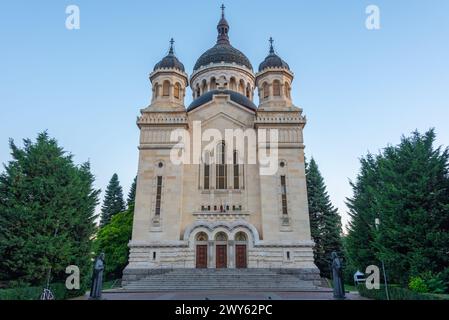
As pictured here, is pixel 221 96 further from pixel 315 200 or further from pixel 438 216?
pixel 438 216

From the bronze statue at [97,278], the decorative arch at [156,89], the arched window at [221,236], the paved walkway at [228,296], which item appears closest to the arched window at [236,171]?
the arched window at [221,236]

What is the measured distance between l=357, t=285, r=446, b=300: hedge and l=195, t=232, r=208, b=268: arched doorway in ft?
36.2

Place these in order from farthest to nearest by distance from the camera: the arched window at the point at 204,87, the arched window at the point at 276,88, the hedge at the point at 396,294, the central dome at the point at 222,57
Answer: the central dome at the point at 222,57, the arched window at the point at 204,87, the arched window at the point at 276,88, the hedge at the point at 396,294

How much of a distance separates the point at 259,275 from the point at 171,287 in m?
5.78

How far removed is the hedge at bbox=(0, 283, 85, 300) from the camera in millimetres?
12078

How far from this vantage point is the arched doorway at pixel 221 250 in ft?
79.4

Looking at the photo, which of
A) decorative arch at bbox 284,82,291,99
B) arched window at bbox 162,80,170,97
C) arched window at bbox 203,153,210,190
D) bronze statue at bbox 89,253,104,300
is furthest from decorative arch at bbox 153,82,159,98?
bronze statue at bbox 89,253,104,300

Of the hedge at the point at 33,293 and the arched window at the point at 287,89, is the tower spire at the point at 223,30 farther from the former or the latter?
the hedge at the point at 33,293

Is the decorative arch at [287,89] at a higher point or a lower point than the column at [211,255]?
higher

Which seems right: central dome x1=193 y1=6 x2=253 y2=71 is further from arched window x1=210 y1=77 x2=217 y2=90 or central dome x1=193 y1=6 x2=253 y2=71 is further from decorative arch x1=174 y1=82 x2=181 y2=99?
decorative arch x1=174 y1=82 x2=181 y2=99

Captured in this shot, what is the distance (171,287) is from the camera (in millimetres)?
20219

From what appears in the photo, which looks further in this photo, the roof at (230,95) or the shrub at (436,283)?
the roof at (230,95)

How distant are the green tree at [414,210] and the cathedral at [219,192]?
31.8ft

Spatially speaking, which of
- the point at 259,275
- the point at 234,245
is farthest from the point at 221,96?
the point at 259,275
